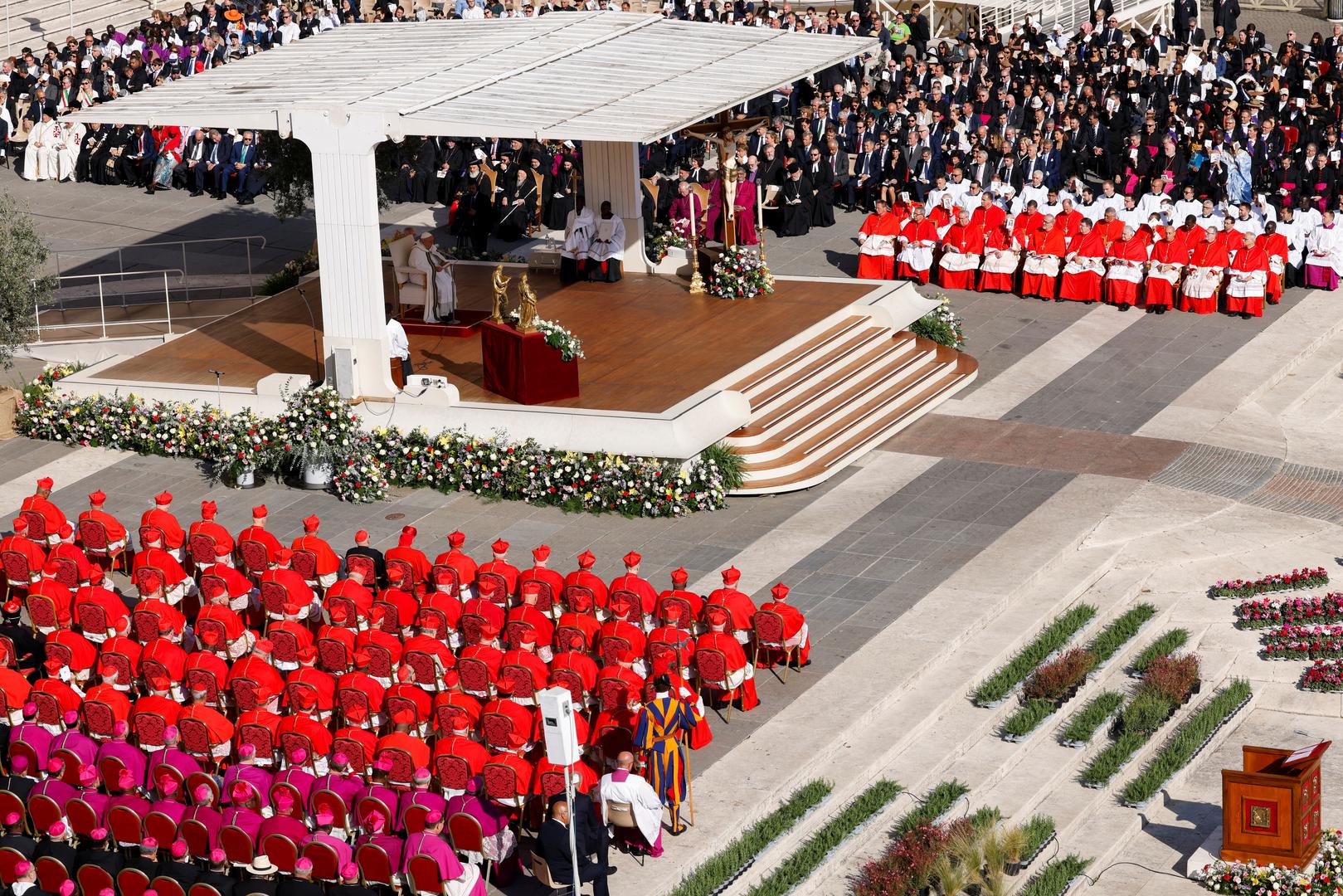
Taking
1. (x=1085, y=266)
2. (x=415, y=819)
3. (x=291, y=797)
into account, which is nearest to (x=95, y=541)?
(x=291, y=797)

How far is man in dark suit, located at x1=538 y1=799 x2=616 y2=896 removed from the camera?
13.9 metres

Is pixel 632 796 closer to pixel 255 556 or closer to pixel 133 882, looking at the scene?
pixel 133 882

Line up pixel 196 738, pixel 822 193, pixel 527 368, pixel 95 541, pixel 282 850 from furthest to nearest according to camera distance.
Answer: pixel 822 193, pixel 527 368, pixel 95 541, pixel 196 738, pixel 282 850

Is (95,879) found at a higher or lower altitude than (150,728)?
lower

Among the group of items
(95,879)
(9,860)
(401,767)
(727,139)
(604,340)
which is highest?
(727,139)

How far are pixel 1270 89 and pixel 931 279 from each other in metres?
7.64

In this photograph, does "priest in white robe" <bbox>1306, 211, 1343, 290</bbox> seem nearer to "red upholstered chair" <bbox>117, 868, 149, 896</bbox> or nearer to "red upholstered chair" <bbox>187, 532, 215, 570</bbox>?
"red upholstered chair" <bbox>187, 532, 215, 570</bbox>

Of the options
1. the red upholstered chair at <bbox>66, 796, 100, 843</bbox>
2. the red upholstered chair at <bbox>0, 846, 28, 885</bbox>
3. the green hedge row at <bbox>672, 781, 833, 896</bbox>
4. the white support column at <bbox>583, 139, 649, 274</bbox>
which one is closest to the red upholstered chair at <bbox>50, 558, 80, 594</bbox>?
the red upholstered chair at <bbox>66, 796, 100, 843</bbox>

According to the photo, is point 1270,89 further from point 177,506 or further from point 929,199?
point 177,506

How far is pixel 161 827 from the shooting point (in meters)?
14.2

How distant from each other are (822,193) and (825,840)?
56.5ft

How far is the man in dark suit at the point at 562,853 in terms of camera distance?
1391 cm

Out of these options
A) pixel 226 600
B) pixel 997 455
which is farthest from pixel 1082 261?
pixel 226 600

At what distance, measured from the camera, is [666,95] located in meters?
23.0
